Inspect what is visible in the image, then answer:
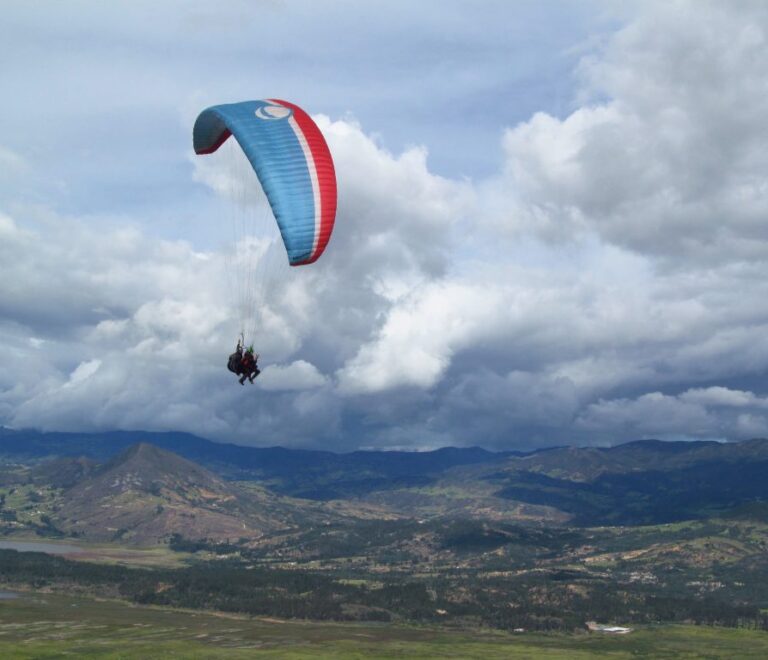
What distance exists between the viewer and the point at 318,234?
7225 cm

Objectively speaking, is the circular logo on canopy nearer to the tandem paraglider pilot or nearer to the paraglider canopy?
the paraglider canopy

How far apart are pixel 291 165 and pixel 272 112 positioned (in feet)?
31.6

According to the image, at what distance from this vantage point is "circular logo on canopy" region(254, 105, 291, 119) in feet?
270

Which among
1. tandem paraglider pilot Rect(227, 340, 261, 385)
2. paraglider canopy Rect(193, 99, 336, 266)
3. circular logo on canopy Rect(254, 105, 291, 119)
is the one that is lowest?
tandem paraglider pilot Rect(227, 340, 261, 385)

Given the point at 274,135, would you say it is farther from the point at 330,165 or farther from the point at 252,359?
the point at 252,359

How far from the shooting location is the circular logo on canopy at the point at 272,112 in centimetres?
8234

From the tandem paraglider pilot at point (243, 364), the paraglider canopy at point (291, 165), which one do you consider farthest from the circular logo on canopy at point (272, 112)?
the tandem paraglider pilot at point (243, 364)

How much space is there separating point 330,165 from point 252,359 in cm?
2106

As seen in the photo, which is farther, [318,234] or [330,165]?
[330,165]

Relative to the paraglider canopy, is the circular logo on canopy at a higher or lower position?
higher

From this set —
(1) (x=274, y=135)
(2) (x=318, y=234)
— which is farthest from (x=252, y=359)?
(1) (x=274, y=135)

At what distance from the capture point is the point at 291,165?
76.8 meters

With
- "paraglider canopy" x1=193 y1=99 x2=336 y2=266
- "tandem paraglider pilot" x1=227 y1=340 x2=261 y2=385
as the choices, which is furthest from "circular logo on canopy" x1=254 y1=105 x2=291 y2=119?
"tandem paraglider pilot" x1=227 y1=340 x2=261 y2=385

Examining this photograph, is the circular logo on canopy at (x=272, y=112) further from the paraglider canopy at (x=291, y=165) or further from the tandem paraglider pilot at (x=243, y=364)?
the tandem paraglider pilot at (x=243, y=364)
